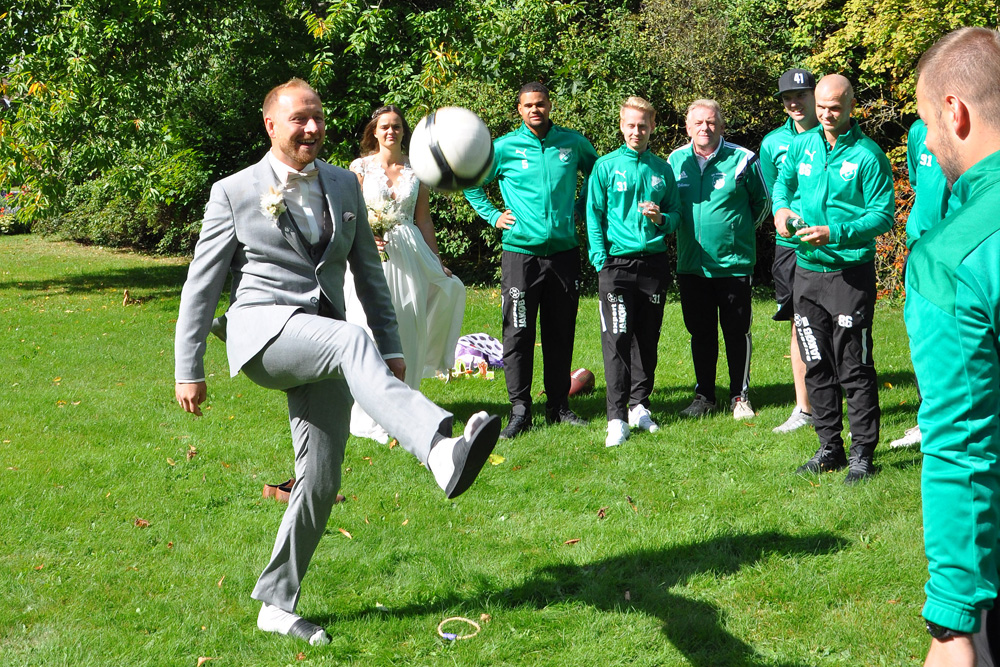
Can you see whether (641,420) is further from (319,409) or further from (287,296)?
(287,296)

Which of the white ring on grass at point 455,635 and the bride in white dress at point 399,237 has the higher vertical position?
the bride in white dress at point 399,237

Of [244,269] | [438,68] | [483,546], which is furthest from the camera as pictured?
[438,68]

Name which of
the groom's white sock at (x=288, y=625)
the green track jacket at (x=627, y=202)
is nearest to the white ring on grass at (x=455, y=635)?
the groom's white sock at (x=288, y=625)

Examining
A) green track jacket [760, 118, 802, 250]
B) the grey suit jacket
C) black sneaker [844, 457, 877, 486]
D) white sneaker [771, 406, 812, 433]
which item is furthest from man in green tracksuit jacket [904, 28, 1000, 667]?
green track jacket [760, 118, 802, 250]

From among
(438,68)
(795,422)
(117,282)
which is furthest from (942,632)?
(117,282)

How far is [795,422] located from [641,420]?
124 cm

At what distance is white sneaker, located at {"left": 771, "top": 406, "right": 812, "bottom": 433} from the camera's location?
7562 mm

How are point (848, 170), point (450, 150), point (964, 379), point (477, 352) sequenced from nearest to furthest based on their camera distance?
point (964, 379) → point (450, 150) → point (848, 170) → point (477, 352)

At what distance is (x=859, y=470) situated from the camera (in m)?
6.26

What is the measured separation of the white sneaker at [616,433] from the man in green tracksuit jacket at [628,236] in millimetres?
28

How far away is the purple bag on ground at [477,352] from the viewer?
1012 cm

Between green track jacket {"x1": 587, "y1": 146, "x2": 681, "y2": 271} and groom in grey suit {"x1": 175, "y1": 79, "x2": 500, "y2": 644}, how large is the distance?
3.50m

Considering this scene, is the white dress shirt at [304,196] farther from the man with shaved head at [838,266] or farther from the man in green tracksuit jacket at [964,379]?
the man with shaved head at [838,266]

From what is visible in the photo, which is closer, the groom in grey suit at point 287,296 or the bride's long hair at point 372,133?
the groom in grey suit at point 287,296
